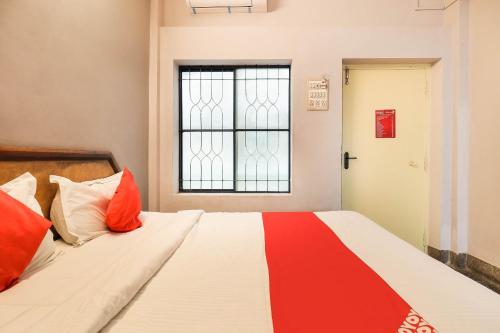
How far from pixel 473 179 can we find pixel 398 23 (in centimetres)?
183

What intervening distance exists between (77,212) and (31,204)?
10.7 inches

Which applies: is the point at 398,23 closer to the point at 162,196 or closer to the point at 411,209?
the point at 411,209

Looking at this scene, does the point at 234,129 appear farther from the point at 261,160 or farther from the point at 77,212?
the point at 77,212

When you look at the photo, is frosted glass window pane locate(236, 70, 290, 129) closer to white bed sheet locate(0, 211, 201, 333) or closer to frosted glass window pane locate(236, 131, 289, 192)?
frosted glass window pane locate(236, 131, 289, 192)

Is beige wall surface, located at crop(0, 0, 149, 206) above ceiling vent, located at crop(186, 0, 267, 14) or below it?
below

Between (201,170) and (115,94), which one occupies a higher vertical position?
(115,94)

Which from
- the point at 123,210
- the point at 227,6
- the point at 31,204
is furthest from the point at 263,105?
the point at 31,204

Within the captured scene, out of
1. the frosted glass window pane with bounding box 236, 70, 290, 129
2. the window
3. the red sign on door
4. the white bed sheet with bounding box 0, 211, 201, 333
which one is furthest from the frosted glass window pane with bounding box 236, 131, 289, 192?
the white bed sheet with bounding box 0, 211, 201, 333

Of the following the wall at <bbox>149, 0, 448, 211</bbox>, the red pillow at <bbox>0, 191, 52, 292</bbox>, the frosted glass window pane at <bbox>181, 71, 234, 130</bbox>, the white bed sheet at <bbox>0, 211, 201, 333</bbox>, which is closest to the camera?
the white bed sheet at <bbox>0, 211, 201, 333</bbox>

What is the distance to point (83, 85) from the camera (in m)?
1.86

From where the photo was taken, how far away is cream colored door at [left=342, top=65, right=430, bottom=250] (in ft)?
9.97

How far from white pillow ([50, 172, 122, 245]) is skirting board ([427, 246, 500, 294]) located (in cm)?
308

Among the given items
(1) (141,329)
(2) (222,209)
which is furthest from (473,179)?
(1) (141,329)

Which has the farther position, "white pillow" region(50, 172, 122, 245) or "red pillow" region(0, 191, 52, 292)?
"white pillow" region(50, 172, 122, 245)
